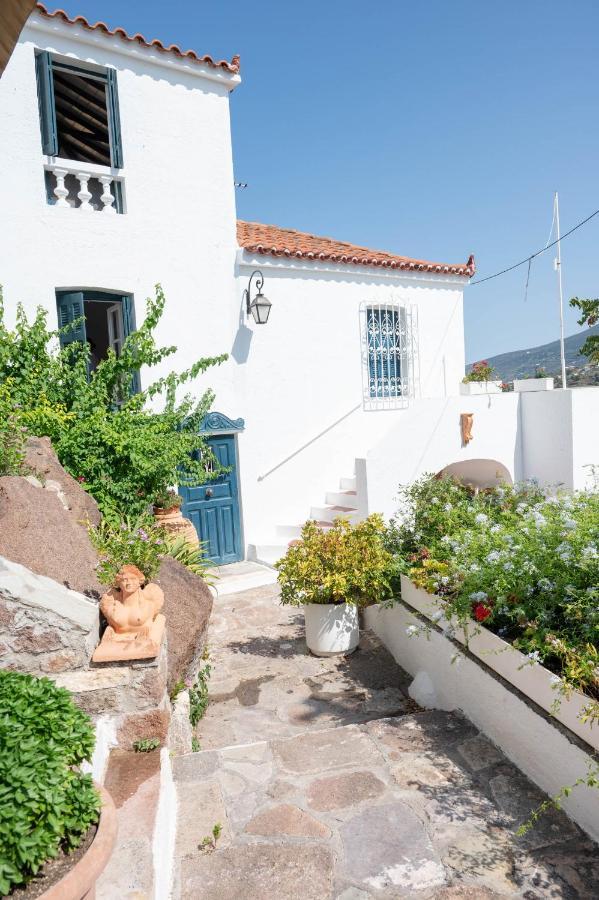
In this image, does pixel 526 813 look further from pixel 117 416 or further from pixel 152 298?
pixel 152 298

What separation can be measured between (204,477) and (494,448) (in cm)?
603

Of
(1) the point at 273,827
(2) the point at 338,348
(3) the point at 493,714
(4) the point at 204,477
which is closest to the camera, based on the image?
(1) the point at 273,827

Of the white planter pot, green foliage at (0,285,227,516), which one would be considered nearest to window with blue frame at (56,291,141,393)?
green foliage at (0,285,227,516)

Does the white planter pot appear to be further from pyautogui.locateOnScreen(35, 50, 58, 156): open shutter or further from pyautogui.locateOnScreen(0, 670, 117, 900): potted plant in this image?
pyautogui.locateOnScreen(35, 50, 58, 156): open shutter

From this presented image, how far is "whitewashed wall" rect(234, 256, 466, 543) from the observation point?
33.9 ft

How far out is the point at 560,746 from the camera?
11.5ft

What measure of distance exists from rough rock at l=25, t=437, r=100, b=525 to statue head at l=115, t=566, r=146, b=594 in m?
1.63

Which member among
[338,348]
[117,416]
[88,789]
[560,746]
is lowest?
[560,746]

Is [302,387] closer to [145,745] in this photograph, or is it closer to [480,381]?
[480,381]

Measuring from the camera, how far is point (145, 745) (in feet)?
12.0

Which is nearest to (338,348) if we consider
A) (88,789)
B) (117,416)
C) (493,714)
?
(117,416)

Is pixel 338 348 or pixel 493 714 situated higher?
pixel 338 348

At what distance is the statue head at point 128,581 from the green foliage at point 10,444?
68.9 inches

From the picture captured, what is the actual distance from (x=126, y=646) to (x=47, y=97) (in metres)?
7.51
